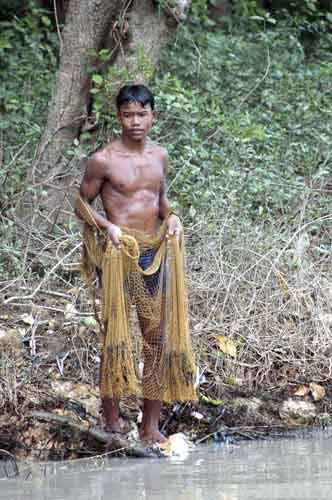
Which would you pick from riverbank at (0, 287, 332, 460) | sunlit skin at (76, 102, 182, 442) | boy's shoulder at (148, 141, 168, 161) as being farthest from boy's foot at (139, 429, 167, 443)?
boy's shoulder at (148, 141, 168, 161)

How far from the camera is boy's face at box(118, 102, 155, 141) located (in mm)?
5996

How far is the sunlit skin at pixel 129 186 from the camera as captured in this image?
19.7 ft

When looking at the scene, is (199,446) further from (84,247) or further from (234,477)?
(84,247)

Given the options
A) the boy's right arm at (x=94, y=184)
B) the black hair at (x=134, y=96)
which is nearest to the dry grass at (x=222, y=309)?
the boy's right arm at (x=94, y=184)

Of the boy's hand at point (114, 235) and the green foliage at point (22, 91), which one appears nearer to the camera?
the boy's hand at point (114, 235)

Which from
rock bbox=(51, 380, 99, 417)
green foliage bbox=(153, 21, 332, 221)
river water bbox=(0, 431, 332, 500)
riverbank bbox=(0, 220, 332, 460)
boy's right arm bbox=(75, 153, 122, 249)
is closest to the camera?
river water bbox=(0, 431, 332, 500)

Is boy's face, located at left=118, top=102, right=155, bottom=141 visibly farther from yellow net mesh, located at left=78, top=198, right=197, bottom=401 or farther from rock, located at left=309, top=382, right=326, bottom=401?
rock, located at left=309, top=382, right=326, bottom=401

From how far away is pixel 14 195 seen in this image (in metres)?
8.16

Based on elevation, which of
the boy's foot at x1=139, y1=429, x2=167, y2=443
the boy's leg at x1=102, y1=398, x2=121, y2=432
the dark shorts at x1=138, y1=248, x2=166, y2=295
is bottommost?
the boy's foot at x1=139, y1=429, x2=167, y2=443

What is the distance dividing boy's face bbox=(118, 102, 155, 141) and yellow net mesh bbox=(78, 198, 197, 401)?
501 millimetres

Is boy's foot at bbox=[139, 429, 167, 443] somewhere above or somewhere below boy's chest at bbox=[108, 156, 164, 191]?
below

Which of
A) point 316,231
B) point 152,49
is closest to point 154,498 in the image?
point 316,231

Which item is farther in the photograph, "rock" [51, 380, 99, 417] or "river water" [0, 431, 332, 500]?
"rock" [51, 380, 99, 417]

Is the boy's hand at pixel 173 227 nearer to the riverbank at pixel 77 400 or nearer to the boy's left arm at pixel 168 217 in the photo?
the boy's left arm at pixel 168 217
